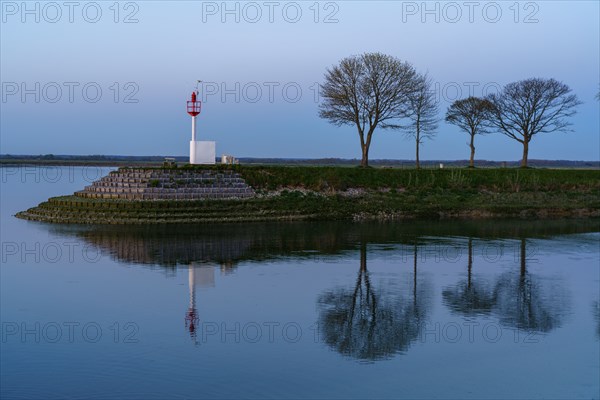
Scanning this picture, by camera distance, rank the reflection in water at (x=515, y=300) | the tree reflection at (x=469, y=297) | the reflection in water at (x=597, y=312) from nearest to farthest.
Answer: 1. the reflection in water at (x=597, y=312)
2. the reflection in water at (x=515, y=300)
3. the tree reflection at (x=469, y=297)

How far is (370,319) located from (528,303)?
16.4 ft

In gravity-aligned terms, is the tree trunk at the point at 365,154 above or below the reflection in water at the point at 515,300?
above

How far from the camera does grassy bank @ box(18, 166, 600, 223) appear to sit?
132 ft

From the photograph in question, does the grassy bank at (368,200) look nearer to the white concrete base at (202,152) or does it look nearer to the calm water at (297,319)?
the white concrete base at (202,152)

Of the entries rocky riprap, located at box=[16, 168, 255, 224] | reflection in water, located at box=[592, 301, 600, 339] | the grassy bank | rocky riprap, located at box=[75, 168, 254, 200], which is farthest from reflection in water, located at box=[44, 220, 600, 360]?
rocky riprap, located at box=[75, 168, 254, 200]

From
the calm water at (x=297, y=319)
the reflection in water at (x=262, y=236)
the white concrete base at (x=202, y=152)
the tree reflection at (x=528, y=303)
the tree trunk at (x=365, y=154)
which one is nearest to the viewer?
the calm water at (x=297, y=319)

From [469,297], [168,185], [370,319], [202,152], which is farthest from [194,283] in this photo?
[202,152]

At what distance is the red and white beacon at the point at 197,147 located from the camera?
4984 cm

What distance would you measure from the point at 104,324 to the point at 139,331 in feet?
3.98

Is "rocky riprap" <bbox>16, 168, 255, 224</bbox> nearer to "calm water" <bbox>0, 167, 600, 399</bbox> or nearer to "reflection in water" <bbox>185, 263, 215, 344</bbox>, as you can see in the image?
"calm water" <bbox>0, 167, 600, 399</bbox>

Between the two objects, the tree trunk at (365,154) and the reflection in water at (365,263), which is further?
the tree trunk at (365,154)

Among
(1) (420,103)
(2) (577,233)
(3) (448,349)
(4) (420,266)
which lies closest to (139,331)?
(3) (448,349)

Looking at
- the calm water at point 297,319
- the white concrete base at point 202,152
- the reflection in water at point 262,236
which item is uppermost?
the white concrete base at point 202,152

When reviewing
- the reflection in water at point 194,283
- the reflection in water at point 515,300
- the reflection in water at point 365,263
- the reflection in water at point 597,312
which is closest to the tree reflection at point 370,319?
the reflection in water at point 365,263
